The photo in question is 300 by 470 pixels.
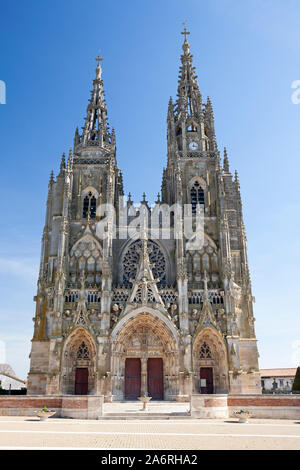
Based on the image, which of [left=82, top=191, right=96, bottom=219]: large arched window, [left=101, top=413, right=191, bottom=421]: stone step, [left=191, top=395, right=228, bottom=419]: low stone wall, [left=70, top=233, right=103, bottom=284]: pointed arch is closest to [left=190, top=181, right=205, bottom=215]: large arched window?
[left=82, top=191, right=96, bottom=219]: large arched window

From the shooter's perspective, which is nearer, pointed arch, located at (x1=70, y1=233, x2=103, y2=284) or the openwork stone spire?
pointed arch, located at (x1=70, y1=233, x2=103, y2=284)

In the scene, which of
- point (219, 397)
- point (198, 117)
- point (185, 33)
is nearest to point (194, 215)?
point (198, 117)

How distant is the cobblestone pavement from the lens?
10.8 metres

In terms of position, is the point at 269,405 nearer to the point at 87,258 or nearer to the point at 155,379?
the point at 155,379

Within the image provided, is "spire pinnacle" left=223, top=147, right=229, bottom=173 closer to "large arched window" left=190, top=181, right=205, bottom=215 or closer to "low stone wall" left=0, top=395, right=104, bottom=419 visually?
"large arched window" left=190, top=181, right=205, bottom=215

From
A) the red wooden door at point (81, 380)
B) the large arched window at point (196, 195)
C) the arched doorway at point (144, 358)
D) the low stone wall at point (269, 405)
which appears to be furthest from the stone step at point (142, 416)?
the large arched window at point (196, 195)

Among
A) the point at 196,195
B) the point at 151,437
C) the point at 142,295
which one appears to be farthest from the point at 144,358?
the point at 151,437

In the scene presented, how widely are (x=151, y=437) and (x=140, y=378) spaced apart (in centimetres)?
1809

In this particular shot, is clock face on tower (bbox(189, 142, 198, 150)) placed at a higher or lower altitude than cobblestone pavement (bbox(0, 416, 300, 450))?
higher

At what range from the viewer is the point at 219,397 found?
19.0m

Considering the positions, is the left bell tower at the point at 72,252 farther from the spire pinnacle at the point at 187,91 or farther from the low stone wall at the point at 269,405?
the low stone wall at the point at 269,405

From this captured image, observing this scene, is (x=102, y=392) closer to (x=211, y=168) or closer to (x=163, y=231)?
(x=163, y=231)

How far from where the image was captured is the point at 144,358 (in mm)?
30125

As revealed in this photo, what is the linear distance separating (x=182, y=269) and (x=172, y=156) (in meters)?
12.6
